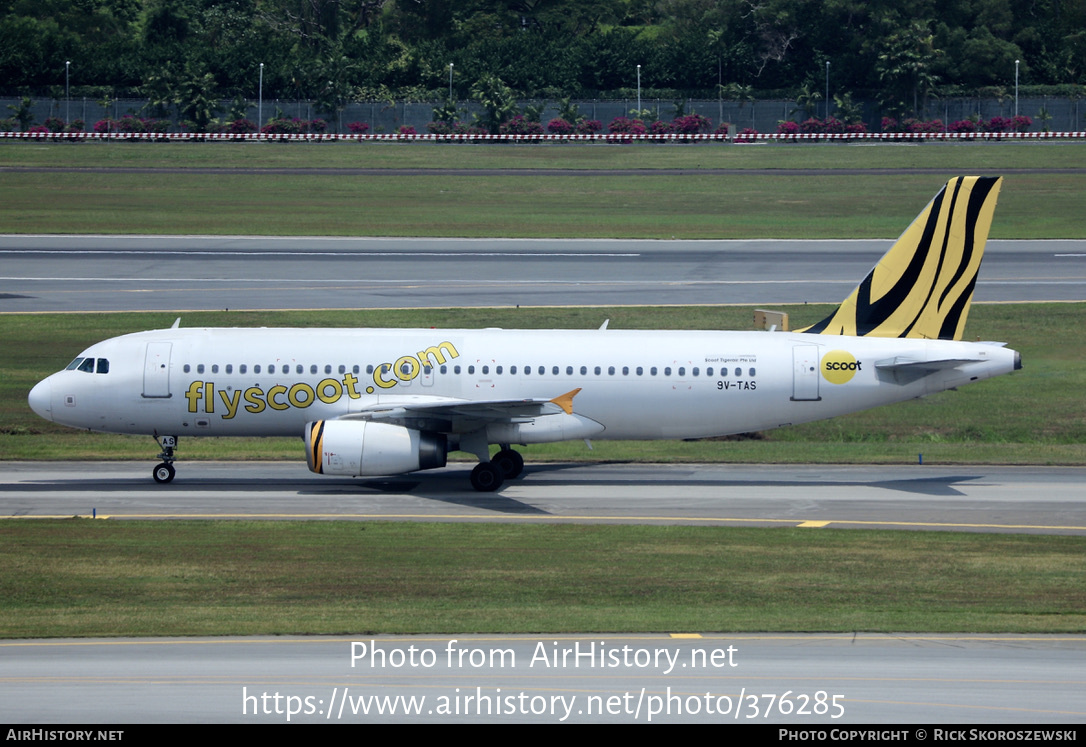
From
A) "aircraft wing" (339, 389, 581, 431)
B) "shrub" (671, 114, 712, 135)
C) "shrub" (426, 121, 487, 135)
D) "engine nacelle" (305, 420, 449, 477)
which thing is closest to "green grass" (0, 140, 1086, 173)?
"shrub" (426, 121, 487, 135)

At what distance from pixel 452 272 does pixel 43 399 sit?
1229 inches

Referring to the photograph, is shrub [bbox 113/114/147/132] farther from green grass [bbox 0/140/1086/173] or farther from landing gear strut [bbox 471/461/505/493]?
landing gear strut [bbox 471/461/505/493]

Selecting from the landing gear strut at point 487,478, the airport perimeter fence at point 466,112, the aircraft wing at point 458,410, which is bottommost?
the landing gear strut at point 487,478

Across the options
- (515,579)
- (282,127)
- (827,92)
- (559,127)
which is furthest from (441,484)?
(827,92)

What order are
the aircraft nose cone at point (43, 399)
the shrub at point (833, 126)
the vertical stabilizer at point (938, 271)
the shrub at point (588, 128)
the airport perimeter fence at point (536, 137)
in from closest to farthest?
the aircraft nose cone at point (43, 399)
the vertical stabilizer at point (938, 271)
the airport perimeter fence at point (536, 137)
the shrub at point (588, 128)
the shrub at point (833, 126)

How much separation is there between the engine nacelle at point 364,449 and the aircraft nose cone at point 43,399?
7556 millimetres

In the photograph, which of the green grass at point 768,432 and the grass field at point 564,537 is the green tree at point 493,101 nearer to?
the grass field at point 564,537

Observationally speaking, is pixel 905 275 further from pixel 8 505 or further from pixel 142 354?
pixel 8 505

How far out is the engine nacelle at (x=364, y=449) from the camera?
106 feet

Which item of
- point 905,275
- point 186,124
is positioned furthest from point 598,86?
point 905,275

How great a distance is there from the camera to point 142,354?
35.1m

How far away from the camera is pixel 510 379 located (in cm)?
3509

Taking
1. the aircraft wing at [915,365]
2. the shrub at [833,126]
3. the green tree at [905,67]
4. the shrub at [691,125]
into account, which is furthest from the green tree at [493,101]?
the aircraft wing at [915,365]
